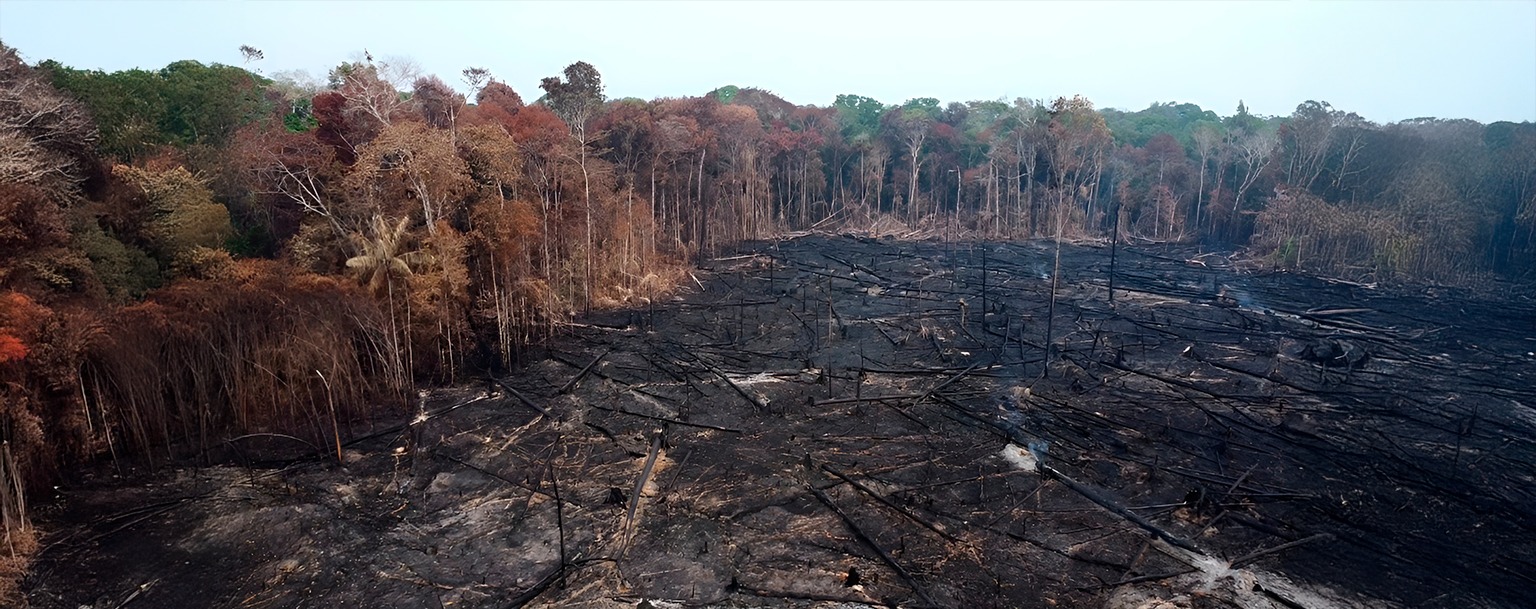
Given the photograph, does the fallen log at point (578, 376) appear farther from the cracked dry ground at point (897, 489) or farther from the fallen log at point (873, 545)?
the fallen log at point (873, 545)

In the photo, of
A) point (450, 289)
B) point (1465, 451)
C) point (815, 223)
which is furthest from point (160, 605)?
point (815, 223)

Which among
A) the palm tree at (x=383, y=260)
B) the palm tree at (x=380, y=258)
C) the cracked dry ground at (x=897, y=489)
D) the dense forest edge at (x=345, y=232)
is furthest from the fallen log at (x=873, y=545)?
the palm tree at (x=380, y=258)

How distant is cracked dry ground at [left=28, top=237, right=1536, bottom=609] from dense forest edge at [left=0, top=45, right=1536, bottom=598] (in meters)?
1.56

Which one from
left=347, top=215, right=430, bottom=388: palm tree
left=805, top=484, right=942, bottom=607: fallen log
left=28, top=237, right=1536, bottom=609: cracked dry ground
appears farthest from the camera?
left=347, top=215, right=430, bottom=388: palm tree

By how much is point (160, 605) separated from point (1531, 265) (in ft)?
125

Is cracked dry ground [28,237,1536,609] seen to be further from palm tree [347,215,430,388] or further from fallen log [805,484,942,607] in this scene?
palm tree [347,215,430,388]

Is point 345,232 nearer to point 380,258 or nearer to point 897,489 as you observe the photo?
point 380,258

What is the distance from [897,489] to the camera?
36.0 feet

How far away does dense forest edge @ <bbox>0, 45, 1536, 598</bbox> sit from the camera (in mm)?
11578

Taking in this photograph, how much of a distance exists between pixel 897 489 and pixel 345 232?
12.8 metres

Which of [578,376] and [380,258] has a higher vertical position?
[380,258]

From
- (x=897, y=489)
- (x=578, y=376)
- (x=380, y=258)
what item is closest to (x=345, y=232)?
(x=380, y=258)

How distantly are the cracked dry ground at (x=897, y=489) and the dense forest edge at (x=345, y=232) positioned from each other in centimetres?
156

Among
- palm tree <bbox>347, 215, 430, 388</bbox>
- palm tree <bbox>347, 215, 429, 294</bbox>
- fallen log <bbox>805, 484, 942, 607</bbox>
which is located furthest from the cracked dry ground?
palm tree <bbox>347, 215, 429, 294</bbox>
